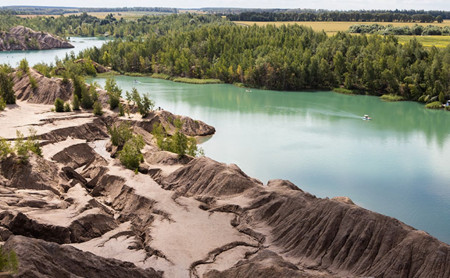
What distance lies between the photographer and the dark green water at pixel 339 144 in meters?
44.1

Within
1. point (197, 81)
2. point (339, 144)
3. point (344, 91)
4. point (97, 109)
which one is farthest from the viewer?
point (197, 81)

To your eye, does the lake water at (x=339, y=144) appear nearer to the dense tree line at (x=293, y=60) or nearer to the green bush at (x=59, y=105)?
the dense tree line at (x=293, y=60)

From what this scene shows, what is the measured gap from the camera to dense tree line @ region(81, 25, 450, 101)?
89.6m

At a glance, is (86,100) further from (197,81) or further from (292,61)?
(292,61)

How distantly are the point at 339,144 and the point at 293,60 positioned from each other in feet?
148

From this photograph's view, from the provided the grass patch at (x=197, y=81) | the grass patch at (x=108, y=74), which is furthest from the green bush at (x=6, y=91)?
the grass patch at (x=108, y=74)

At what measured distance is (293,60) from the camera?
10169 cm

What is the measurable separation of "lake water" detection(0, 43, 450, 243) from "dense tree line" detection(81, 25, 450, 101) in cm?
442

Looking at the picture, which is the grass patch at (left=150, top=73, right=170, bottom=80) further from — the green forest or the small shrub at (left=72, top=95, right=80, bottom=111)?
the small shrub at (left=72, top=95, right=80, bottom=111)

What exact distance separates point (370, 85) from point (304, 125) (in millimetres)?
29758

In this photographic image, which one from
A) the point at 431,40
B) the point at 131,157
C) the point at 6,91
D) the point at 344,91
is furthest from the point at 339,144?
the point at 431,40

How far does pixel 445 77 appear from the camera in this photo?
83625mm

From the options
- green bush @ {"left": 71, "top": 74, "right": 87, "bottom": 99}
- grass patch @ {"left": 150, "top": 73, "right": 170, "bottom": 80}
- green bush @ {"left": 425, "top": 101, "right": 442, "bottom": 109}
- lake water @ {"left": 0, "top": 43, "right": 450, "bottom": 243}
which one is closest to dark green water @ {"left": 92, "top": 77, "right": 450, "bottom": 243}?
lake water @ {"left": 0, "top": 43, "right": 450, "bottom": 243}

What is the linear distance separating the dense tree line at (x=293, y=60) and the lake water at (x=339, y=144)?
174 inches
